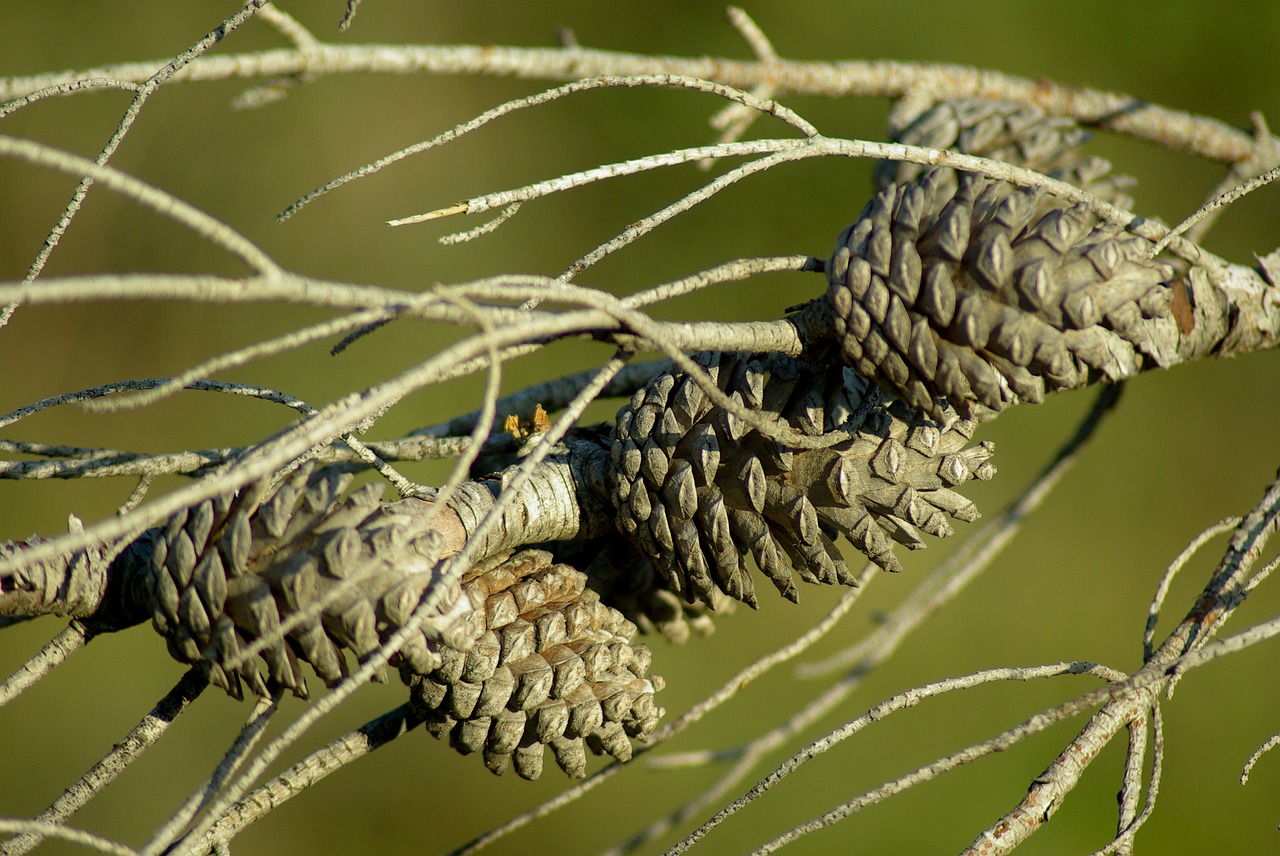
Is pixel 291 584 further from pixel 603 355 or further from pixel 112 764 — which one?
pixel 603 355

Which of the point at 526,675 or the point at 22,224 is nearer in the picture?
the point at 526,675

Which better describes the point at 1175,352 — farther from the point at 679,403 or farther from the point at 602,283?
the point at 602,283

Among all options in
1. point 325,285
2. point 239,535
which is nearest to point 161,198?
point 325,285

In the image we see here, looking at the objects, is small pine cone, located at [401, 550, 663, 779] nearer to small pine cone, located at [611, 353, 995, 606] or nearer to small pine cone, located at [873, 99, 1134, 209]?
small pine cone, located at [611, 353, 995, 606]

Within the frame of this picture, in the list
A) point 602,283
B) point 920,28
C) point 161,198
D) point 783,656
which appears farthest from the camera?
point 602,283

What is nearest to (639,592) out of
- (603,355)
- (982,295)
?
(982,295)

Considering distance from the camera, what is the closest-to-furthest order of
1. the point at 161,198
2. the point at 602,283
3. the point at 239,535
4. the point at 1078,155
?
the point at 161,198
the point at 239,535
the point at 1078,155
the point at 602,283

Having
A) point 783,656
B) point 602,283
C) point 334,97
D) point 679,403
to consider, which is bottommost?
point 783,656
